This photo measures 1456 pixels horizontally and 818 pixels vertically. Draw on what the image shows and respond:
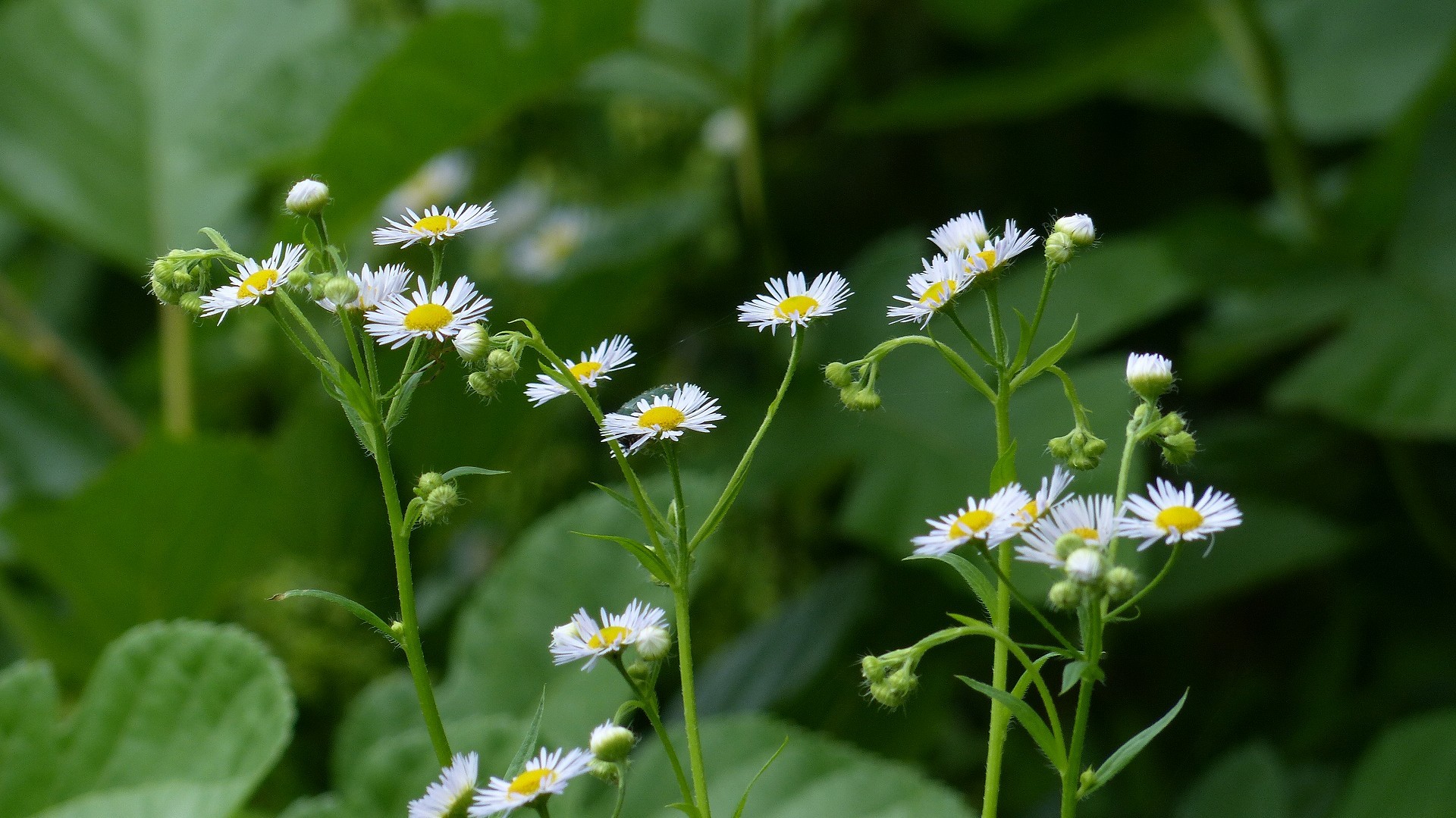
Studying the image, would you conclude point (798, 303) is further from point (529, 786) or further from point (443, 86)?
point (443, 86)

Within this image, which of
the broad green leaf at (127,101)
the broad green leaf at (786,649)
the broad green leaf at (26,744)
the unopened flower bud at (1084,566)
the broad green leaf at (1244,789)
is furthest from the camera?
the broad green leaf at (127,101)

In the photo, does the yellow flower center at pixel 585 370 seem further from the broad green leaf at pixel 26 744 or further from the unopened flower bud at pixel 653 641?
the broad green leaf at pixel 26 744

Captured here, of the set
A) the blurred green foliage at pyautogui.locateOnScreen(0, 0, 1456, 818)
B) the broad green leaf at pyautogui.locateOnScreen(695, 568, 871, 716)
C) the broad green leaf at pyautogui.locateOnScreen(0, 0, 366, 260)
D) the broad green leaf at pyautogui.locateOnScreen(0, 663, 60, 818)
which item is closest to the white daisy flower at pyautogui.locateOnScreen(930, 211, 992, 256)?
→ the blurred green foliage at pyautogui.locateOnScreen(0, 0, 1456, 818)

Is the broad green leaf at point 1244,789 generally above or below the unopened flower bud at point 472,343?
below

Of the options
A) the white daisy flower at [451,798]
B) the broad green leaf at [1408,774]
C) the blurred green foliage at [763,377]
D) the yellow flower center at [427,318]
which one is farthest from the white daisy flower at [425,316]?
the broad green leaf at [1408,774]

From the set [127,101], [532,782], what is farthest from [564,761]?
[127,101]
